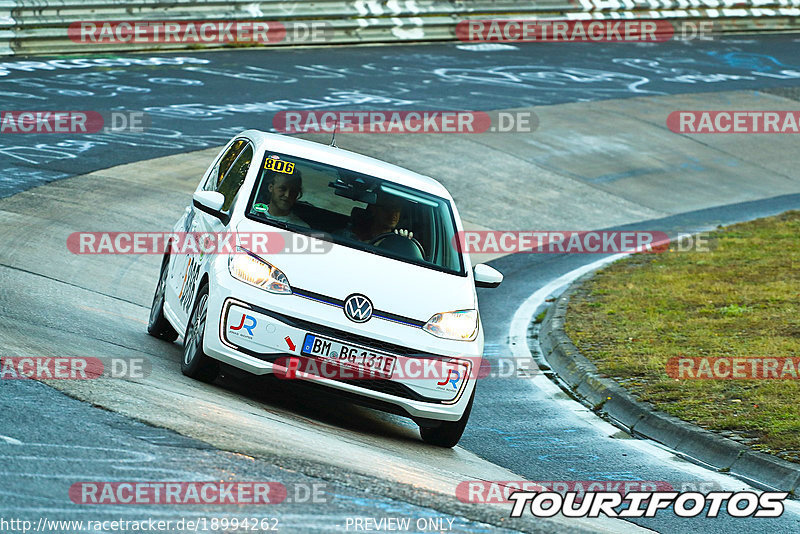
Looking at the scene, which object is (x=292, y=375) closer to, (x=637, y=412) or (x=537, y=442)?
(x=537, y=442)

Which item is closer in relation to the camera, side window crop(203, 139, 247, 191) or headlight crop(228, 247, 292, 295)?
headlight crop(228, 247, 292, 295)

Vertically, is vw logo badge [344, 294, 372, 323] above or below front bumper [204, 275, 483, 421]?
above

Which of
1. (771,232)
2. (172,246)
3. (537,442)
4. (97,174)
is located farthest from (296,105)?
(537,442)

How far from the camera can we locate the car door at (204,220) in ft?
26.8

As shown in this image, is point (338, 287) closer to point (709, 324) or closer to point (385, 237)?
point (385, 237)

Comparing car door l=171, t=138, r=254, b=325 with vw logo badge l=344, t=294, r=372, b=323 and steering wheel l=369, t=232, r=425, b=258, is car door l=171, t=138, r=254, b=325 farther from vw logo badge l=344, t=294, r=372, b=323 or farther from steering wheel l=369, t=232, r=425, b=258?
vw logo badge l=344, t=294, r=372, b=323

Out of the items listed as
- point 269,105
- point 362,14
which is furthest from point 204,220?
point 362,14

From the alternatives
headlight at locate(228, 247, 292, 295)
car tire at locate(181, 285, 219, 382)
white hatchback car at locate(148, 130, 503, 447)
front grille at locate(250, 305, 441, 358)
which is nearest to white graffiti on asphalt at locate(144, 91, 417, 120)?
white hatchback car at locate(148, 130, 503, 447)

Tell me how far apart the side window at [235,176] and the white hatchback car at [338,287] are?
0.8 inches

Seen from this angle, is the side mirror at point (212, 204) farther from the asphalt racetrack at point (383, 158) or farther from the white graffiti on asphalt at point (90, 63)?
the white graffiti on asphalt at point (90, 63)

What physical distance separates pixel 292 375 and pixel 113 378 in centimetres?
107

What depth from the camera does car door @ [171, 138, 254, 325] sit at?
26.8 ft

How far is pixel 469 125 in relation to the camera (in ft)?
73.7

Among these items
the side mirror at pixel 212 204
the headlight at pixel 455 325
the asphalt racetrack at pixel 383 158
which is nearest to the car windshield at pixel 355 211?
the side mirror at pixel 212 204
